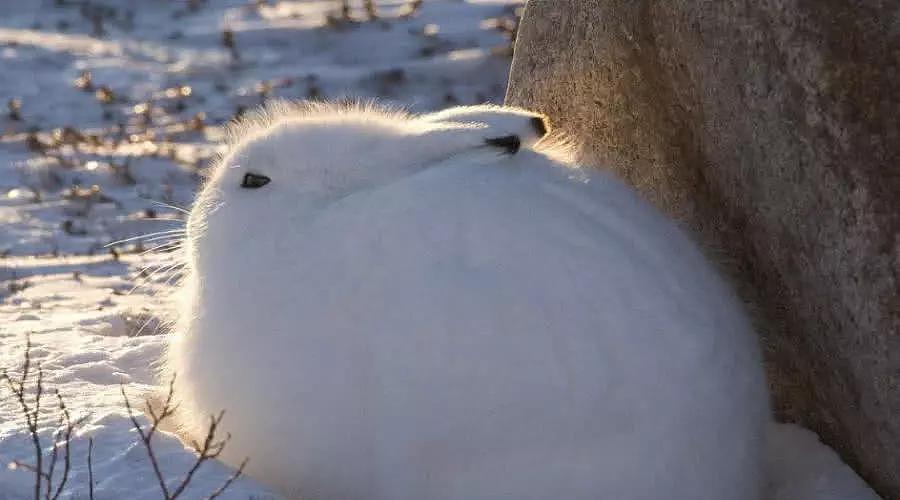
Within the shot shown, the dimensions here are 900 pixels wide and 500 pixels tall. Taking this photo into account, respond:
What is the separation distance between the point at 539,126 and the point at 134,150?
480cm

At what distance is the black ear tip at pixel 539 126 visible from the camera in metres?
2.91

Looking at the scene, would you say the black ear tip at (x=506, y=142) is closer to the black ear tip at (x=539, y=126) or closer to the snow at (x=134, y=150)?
the black ear tip at (x=539, y=126)

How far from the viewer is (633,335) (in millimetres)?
2545

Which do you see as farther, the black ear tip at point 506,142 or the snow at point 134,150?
the snow at point 134,150

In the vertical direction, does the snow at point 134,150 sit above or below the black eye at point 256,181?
below

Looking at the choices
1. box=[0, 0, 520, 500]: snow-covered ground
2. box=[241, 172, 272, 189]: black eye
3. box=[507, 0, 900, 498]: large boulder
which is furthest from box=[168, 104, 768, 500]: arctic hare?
box=[0, 0, 520, 500]: snow-covered ground

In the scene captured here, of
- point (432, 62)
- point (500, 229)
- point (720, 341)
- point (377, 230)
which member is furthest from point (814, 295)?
point (432, 62)

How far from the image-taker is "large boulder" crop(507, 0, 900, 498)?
2539mm

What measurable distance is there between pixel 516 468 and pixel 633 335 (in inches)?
14.1

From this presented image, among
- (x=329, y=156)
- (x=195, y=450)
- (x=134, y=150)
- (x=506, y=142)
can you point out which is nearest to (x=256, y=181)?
(x=329, y=156)

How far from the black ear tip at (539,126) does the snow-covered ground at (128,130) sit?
3.38ft

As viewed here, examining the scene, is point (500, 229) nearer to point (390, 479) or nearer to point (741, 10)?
point (390, 479)

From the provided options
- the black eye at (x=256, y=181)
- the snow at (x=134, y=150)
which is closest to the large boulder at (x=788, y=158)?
the snow at (x=134, y=150)

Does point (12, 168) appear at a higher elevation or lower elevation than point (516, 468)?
lower
